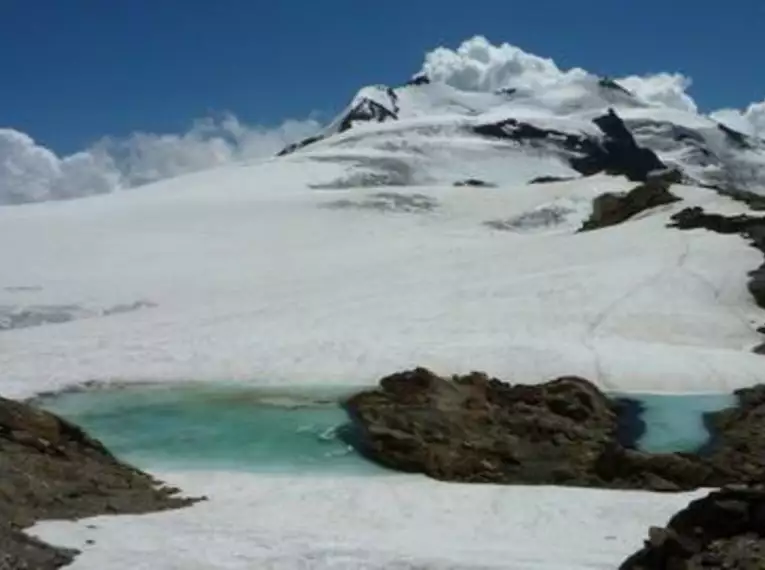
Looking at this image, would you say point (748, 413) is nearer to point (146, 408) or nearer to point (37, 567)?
point (146, 408)

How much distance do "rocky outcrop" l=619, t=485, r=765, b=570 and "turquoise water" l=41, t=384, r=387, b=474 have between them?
1231 cm

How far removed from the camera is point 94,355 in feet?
125

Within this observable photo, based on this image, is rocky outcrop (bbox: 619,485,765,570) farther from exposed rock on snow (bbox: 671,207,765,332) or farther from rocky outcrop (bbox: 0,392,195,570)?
exposed rock on snow (bbox: 671,207,765,332)

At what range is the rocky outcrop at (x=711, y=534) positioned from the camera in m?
13.0

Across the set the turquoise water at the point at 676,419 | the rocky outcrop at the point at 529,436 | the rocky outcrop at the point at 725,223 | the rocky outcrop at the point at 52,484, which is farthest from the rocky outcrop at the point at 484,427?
the rocky outcrop at the point at 725,223

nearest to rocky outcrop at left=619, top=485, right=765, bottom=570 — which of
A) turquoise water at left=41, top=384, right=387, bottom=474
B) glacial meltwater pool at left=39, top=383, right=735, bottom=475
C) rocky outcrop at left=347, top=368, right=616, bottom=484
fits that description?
rocky outcrop at left=347, top=368, right=616, bottom=484

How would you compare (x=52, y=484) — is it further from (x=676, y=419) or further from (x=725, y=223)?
(x=725, y=223)

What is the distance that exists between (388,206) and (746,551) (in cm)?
6814

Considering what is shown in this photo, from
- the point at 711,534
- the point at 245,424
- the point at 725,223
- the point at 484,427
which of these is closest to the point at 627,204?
the point at 725,223

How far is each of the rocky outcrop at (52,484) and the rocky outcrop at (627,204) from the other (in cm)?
5268

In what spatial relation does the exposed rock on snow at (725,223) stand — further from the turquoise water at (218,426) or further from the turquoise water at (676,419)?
the turquoise water at (218,426)

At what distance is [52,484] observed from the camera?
735 inches

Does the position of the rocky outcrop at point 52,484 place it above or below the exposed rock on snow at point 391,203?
below

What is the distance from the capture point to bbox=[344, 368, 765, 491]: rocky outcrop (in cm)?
2531
